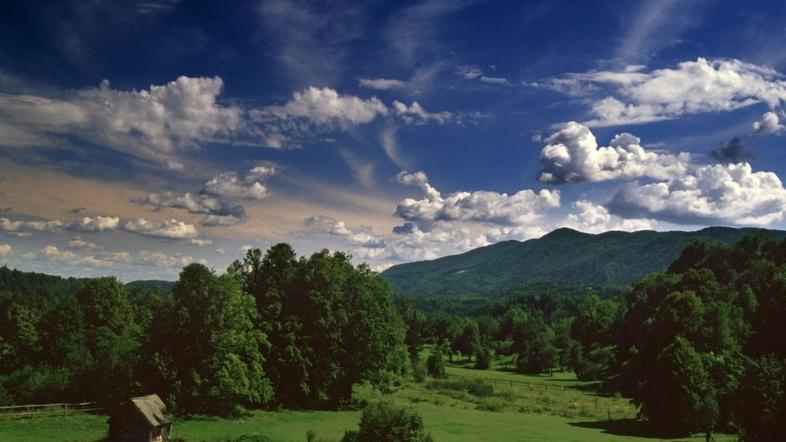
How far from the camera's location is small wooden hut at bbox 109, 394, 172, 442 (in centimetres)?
3953

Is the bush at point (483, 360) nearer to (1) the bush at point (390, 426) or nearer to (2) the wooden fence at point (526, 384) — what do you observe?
(2) the wooden fence at point (526, 384)

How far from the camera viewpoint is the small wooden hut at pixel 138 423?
39.5 m

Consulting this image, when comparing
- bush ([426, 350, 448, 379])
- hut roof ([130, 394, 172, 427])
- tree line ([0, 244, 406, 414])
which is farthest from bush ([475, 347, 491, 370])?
hut roof ([130, 394, 172, 427])

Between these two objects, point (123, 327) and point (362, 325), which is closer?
point (362, 325)

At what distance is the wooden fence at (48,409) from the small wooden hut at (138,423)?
36.4 ft

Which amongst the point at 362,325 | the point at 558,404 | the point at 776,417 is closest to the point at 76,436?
the point at 362,325

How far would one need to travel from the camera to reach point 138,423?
39906mm

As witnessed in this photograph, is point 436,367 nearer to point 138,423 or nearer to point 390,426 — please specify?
point 138,423

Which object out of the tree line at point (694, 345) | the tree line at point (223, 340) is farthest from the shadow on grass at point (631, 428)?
the tree line at point (223, 340)

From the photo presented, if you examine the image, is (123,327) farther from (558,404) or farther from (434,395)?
(558,404)

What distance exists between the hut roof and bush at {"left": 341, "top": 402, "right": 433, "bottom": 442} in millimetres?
15639

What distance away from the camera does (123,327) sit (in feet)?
238

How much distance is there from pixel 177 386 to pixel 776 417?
4473cm

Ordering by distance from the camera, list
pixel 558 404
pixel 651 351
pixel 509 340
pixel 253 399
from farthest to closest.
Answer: pixel 509 340, pixel 558 404, pixel 651 351, pixel 253 399
